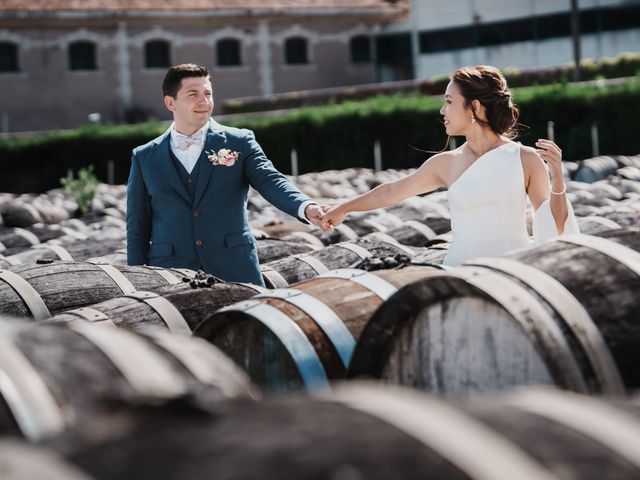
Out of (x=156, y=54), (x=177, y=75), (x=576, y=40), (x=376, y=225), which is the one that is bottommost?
(x=376, y=225)

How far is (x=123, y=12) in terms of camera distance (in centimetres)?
4803

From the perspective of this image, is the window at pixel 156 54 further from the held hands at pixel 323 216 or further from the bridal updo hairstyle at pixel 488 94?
the bridal updo hairstyle at pixel 488 94

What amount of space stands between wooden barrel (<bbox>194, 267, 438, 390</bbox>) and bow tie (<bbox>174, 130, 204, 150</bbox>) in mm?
2564

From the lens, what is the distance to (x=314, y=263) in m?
7.00

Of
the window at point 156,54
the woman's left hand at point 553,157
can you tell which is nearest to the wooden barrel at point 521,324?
the woman's left hand at point 553,157

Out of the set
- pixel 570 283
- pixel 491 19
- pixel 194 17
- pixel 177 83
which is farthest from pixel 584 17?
pixel 570 283

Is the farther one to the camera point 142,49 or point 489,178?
point 142,49

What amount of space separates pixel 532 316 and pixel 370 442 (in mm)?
1466

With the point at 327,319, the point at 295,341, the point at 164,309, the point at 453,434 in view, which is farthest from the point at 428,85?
the point at 453,434

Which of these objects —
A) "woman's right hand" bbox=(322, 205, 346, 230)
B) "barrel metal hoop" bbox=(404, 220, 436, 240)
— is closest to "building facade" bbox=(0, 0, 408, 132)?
"barrel metal hoop" bbox=(404, 220, 436, 240)

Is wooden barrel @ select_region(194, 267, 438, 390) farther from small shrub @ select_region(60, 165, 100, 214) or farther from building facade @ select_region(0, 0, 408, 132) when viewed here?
building facade @ select_region(0, 0, 408, 132)

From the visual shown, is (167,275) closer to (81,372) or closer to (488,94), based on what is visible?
(488,94)

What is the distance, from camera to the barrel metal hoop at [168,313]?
504 centimetres

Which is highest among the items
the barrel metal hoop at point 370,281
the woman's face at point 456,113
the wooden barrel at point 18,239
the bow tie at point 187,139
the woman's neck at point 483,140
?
the woman's face at point 456,113
